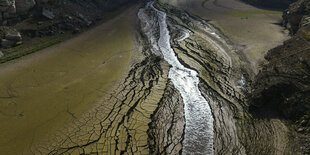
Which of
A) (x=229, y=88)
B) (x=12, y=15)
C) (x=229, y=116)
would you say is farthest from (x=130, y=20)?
(x=229, y=116)

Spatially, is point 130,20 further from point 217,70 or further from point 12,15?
point 217,70

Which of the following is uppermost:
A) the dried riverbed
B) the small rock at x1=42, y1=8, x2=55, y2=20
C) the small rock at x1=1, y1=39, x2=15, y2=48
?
the small rock at x1=42, y1=8, x2=55, y2=20

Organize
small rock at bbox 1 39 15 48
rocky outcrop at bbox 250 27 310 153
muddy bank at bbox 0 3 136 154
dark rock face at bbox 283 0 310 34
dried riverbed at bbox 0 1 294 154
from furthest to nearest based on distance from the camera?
dark rock face at bbox 283 0 310 34, small rock at bbox 1 39 15 48, muddy bank at bbox 0 3 136 154, rocky outcrop at bbox 250 27 310 153, dried riverbed at bbox 0 1 294 154

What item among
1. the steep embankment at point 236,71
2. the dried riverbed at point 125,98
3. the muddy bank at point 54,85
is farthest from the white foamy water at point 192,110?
the muddy bank at point 54,85

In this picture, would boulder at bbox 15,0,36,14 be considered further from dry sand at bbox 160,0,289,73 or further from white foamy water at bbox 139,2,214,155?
dry sand at bbox 160,0,289,73

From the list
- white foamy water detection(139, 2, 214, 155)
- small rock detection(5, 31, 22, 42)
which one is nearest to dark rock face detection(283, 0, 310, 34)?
white foamy water detection(139, 2, 214, 155)

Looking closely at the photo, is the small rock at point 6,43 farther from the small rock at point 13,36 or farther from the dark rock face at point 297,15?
the dark rock face at point 297,15

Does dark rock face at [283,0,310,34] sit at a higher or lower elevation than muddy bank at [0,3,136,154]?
higher
